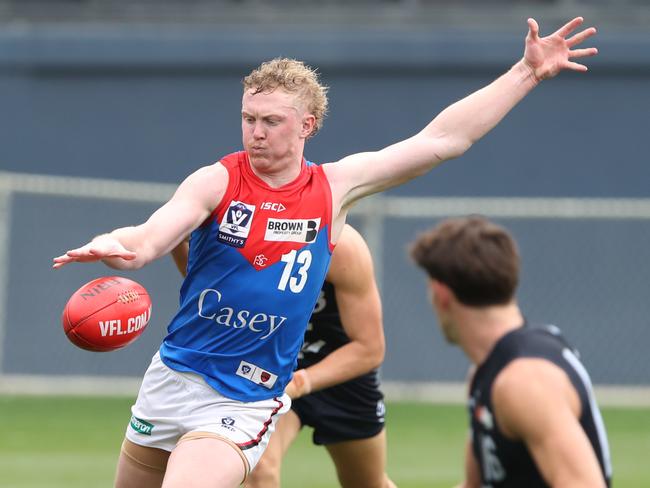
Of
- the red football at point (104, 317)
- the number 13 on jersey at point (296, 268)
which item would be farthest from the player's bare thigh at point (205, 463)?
the number 13 on jersey at point (296, 268)

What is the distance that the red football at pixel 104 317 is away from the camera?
209 inches

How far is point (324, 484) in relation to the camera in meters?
9.34

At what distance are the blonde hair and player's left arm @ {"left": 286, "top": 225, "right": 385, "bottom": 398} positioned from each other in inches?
30.0

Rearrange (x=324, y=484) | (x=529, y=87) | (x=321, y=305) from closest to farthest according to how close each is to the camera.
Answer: (x=529, y=87) → (x=321, y=305) → (x=324, y=484)

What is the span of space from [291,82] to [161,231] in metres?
0.86

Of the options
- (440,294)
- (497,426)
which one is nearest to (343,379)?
(440,294)

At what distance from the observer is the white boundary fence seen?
15.0m

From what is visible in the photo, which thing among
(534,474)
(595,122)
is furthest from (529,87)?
(595,122)

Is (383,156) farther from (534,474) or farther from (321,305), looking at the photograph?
(534,474)

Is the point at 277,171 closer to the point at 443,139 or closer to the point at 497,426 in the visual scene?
the point at 443,139

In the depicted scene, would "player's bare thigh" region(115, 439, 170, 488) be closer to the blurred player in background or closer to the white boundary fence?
the blurred player in background

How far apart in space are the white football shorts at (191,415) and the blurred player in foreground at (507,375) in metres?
1.39

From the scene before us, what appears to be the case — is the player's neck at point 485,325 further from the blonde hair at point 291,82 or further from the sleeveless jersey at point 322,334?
the sleeveless jersey at point 322,334

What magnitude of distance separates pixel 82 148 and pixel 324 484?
27.6 feet
